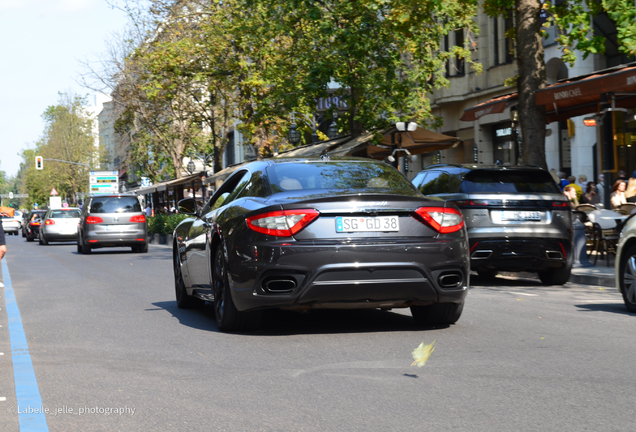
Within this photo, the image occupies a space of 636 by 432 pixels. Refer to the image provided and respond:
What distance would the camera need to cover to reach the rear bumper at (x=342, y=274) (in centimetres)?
719

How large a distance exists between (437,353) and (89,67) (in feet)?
126

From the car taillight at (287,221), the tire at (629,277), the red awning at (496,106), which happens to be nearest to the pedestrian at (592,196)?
the red awning at (496,106)

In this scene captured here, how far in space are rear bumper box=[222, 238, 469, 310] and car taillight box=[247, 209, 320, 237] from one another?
109mm

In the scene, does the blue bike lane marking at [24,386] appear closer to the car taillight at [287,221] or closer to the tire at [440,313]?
the car taillight at [287,221]

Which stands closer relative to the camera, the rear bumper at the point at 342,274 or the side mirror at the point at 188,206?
the rear bumper at the point at 342,274

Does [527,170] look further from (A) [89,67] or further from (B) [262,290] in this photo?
(A) [89,67]

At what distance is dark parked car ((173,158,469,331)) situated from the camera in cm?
720

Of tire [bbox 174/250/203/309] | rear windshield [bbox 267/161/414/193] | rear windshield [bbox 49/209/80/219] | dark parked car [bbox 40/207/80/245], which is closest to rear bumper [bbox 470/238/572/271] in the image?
tire [bbox 174/250/203/309]

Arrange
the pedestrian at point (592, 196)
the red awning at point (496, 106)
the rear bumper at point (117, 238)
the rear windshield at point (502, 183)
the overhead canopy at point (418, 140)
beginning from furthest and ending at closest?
the rear bumper at point (117, 238) → the overhead canopy at point (418, 140) → the pedestrian at point (592, 196) → the red awning at point (496, 106) → the rear windshield at point (502, 183)

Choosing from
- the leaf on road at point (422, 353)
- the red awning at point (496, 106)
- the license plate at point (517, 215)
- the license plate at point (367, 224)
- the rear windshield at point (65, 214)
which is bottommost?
the leaf on road at point (422, 353)

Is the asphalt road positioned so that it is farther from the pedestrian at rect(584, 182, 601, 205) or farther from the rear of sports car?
the pedestrian at rect(584, 182, 601, 205)

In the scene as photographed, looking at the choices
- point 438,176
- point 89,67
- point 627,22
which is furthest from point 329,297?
point 89,67

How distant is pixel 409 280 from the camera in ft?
24.0

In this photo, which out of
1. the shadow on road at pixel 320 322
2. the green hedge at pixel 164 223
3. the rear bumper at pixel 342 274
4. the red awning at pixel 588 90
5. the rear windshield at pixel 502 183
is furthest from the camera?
the green hedge at pixel 164 223
